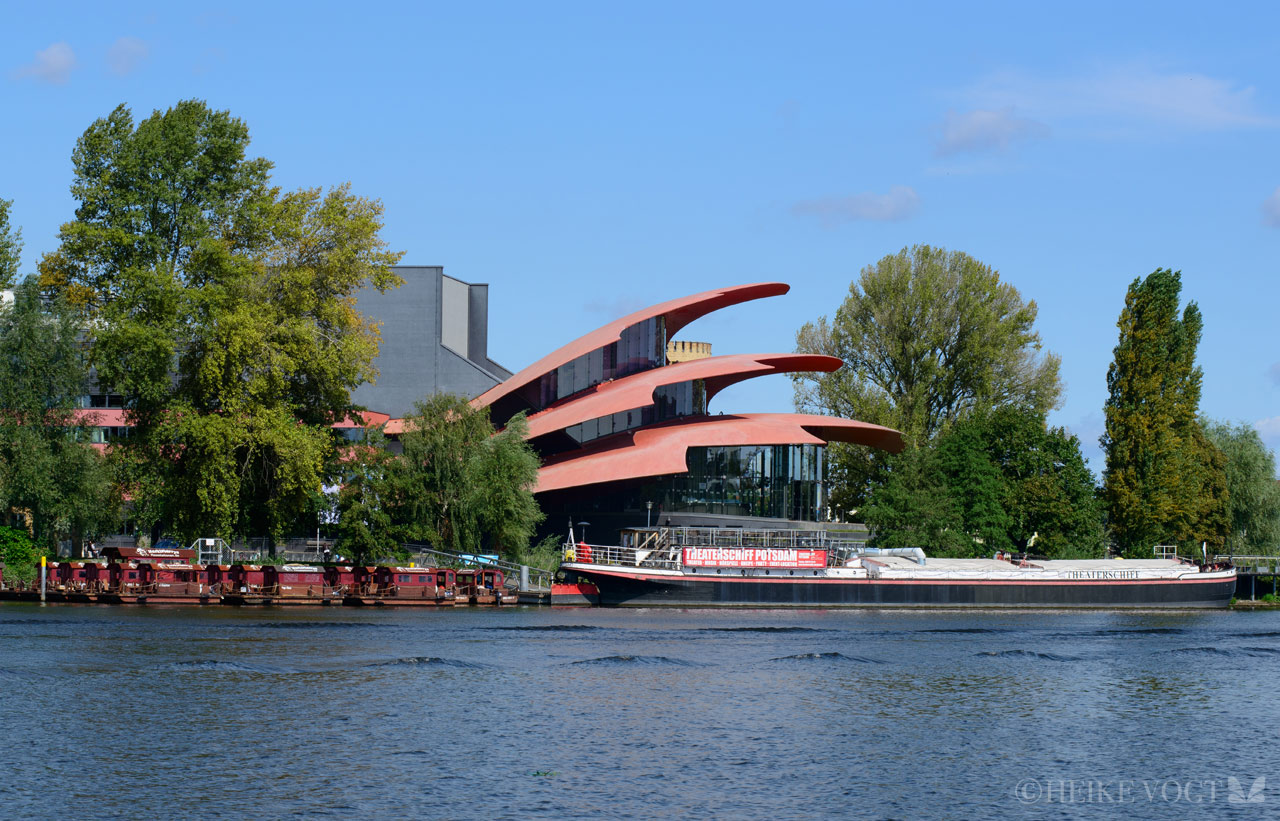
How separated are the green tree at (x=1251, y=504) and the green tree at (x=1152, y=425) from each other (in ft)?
27.4

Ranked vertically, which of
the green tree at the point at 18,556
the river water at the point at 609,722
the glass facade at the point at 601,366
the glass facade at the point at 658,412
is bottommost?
the river water at the point at 609,722

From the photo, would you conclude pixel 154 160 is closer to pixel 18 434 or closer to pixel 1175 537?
pixel 18 434

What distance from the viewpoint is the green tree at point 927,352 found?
273 ft

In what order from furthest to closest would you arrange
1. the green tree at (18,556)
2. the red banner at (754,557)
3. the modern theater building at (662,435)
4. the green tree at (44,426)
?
the modern theater building at (662,435), the red banner at (754,557), the green tree at (18,556), the green tree at (44,426)

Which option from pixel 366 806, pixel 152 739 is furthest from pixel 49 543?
pixel 366 806

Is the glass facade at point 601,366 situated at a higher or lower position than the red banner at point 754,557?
higher

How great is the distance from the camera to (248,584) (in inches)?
2370

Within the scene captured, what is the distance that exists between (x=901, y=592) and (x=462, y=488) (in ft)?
67.3

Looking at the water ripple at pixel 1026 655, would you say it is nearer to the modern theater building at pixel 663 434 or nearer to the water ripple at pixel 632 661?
the water ripple at pixel 632 661

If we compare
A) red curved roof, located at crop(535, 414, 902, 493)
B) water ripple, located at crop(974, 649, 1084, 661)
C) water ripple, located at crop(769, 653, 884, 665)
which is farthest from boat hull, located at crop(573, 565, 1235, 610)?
water ripple, located at crop(769, 653, 884, 665)

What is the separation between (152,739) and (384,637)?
1807cm

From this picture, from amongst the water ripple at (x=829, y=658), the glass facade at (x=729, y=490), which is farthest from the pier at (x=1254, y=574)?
the water ripple at (x=829, y=658)

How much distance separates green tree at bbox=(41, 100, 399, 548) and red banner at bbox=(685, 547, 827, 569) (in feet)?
55.1

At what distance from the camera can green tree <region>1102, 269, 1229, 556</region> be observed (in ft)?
240
